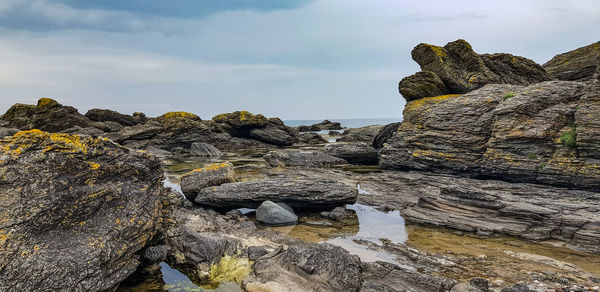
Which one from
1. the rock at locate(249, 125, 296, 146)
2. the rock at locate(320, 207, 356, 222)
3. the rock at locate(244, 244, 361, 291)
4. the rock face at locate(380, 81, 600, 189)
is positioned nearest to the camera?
the rock at locate(244, 244, 361, 291)

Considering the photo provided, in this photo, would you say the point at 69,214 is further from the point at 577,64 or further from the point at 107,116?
the point at 107,116

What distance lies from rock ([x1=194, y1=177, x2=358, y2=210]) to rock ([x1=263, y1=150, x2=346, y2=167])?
468 inches

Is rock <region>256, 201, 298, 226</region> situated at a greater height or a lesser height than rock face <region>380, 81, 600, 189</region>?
lesser

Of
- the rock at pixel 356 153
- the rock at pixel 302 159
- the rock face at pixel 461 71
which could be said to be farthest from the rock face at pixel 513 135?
the rock at pixel 302 159

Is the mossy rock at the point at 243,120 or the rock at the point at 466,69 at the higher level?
the rock at the point at 466,69

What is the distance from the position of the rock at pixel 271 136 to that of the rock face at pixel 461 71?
87.8 ft

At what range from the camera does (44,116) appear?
4622 centimetres

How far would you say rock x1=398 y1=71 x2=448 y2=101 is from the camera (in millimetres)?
23359

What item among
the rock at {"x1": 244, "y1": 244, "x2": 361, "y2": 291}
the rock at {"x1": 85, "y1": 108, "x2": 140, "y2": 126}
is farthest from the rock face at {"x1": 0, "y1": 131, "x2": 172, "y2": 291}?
the rock at {"x1": 85, "y1": 108, "x2": 140, "y2": 126}

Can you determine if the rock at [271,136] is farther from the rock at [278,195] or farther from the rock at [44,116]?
the rock at [278,195]

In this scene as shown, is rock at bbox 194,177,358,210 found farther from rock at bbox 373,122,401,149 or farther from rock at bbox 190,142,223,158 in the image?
rock at bbox 190,142,223,158

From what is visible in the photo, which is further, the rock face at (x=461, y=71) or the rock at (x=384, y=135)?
the rock at (x=384, y=135)

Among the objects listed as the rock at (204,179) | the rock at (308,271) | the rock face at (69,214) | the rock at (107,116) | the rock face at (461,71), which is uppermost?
the rock face at (461,71)

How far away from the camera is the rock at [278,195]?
44.6 ft
